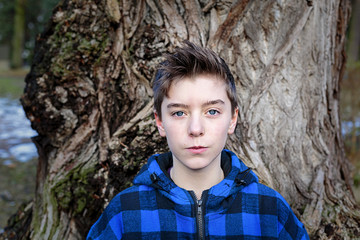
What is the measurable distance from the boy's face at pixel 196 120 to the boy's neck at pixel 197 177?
98mm

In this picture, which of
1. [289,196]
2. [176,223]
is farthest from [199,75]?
[289,196]

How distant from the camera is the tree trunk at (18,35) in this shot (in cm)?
2022

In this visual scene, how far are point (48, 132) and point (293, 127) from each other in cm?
181

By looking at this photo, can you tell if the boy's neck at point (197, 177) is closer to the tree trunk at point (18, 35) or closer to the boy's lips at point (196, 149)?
the boy's lips at point (196, 149)

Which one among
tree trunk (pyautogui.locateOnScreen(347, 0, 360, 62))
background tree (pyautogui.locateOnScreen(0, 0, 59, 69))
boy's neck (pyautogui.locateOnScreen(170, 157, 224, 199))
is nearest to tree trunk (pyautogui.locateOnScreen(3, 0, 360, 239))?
boy's neck (pyautogui.locateOnScreen(170, 157, 224, 199))

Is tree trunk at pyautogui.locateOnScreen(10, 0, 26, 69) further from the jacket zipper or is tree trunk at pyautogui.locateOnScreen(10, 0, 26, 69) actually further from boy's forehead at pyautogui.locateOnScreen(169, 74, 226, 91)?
the jacket zipper

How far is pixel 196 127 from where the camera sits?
1.54m

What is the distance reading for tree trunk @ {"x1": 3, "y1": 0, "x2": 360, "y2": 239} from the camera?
232cm

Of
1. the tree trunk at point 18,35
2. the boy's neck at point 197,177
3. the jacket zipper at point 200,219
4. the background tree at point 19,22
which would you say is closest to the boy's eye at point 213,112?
the boy's neck at point 197,177

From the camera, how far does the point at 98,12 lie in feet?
8.25

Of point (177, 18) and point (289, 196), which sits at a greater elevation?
point (177, 18)

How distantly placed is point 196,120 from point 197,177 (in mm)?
339

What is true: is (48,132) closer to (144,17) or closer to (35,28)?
(144,17)

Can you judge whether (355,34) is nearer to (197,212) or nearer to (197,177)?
(197,177)
